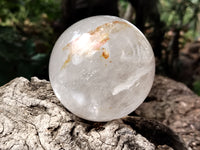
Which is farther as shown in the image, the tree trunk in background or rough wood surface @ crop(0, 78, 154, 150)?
the tree trunk in background

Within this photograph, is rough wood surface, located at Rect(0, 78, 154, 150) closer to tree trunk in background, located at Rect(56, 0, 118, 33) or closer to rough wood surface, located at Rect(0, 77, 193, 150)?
rough wood surface, located at Rect(0, 77, 193, 150)

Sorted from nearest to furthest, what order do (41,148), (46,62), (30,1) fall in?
(41,148), (46,62), (30,1)

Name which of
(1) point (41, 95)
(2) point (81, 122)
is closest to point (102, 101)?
(2) point (81, 122)

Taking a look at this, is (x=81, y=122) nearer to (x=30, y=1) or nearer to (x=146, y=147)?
(x=146, y=147)

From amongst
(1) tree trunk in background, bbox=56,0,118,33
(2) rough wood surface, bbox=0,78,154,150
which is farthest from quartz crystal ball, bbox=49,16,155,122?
(1) tree trunk in background, bbox=56,0,118,33

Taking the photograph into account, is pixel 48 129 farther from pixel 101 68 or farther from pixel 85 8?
pixel 85 8

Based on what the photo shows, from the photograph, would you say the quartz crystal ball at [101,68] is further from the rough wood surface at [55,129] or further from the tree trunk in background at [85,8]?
the tree trunk in background at [85,8]

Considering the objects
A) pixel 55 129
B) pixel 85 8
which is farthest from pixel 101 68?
pixel 85 8

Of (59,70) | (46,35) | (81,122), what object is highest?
(59,70)
